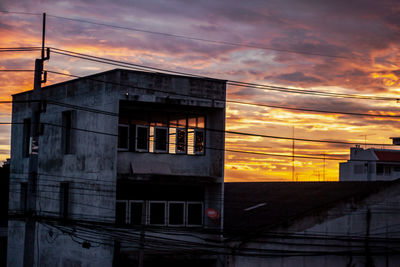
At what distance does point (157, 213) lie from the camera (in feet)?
98.8

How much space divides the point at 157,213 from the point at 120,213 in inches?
85.4

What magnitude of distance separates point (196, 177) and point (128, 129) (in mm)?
4600

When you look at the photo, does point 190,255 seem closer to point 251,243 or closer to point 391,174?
point 251,243

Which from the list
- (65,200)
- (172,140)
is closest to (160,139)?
(172,140)

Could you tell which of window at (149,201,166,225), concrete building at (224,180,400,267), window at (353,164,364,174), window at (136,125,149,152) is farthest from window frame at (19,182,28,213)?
window at (353,164,364,174)

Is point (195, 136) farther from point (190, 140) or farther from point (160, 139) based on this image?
point (160, 139)

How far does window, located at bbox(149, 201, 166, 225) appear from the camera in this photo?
29.9 meters

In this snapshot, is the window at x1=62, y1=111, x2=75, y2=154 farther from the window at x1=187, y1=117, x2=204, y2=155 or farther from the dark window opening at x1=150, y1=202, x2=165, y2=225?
the window at x1=187, y1=117, x2=204, y2=155

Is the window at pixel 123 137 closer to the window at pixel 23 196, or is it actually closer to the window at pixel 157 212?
the window at pixel 157 212

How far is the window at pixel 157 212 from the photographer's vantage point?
2994cm

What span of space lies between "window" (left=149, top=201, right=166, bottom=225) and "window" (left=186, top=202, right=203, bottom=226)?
1.55m

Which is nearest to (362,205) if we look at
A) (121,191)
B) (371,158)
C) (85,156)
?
(121,191)

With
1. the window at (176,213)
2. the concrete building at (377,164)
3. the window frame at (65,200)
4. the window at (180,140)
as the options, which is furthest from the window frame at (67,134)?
the concrete building at (377,164)

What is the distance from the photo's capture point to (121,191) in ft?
96.4
